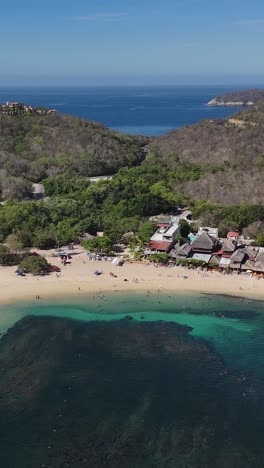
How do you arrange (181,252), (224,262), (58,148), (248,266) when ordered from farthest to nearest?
1. (58,148)
2. (181,252)
3. (224,262)
4. (248,266)

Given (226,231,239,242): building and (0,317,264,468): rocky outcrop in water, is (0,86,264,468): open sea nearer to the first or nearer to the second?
(0,317,264,468): rocky outcrop in water

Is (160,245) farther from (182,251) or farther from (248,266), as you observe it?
(248,266)

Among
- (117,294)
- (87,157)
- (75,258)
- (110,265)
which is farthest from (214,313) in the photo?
(87,157)

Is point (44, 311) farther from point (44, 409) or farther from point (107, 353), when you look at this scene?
point (44, 409)

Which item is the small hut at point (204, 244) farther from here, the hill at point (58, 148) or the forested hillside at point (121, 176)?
the hill at point (58, 148)

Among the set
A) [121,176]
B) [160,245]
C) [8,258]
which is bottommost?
[8,258]

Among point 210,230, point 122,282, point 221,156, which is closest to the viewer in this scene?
point 122,282

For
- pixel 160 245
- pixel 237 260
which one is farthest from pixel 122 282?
pixel 237 260

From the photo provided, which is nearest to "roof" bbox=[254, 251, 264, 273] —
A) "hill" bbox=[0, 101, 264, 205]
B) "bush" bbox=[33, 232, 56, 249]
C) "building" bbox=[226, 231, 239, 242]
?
"building" bbox=[226, 231, 239, 242]
